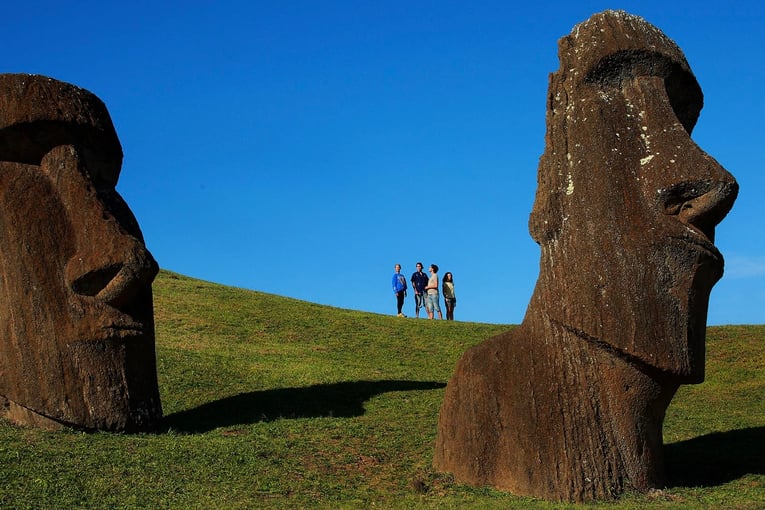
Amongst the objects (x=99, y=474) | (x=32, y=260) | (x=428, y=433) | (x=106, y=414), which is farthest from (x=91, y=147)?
(x=428, y=433)

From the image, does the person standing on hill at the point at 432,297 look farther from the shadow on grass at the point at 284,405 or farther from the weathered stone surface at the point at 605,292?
the weathered stone surface at the point at 605,292

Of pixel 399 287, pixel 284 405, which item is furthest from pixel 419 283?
pixel 284 405

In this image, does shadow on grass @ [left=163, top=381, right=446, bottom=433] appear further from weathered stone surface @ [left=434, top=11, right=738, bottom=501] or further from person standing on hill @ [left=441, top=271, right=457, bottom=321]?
person standing on hill @ [left=441, top=271, right=457, bottom=321]

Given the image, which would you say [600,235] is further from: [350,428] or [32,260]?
[32,260]

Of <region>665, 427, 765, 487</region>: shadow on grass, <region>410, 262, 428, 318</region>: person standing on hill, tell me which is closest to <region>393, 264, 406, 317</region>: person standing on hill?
<region>410, 262, 428, 318</region>: person standing on hill

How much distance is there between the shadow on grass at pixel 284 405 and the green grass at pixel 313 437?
0.03 meters

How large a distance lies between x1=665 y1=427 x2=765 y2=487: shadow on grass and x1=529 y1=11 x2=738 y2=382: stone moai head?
72.1 inches

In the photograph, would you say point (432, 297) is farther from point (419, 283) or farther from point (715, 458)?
point (715, 458)

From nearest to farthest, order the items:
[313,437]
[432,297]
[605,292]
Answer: [605,292] → [313,437] → [432,297]

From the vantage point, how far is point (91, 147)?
531 inches

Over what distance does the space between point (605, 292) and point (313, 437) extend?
516 centimetres

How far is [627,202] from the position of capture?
10.0 meters

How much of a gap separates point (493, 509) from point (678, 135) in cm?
449

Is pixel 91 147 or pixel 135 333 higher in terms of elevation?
pixel 91 147
